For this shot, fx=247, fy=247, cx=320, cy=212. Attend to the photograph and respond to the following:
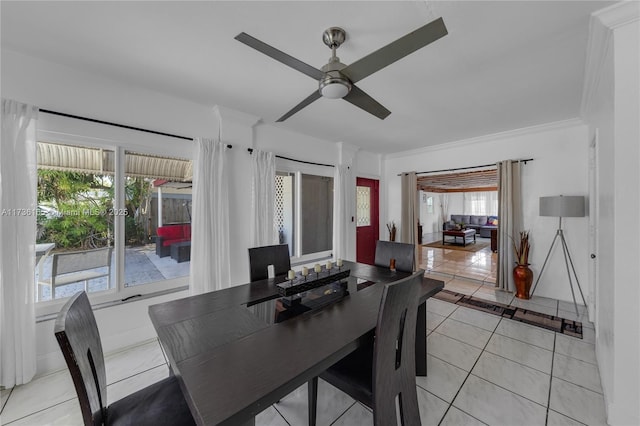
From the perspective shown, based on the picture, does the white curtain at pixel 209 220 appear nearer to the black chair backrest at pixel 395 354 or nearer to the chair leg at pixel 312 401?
the chair leg at pixel 312 401

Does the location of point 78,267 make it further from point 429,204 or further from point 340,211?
point 429,204

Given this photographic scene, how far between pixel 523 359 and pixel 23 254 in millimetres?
4244

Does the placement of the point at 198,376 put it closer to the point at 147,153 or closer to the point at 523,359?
the point at 147,153

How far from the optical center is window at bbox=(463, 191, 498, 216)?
10703mm

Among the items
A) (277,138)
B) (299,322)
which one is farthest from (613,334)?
(277,138)

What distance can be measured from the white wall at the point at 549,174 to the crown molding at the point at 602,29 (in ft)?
4.93

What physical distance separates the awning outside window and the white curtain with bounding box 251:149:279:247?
0.77m

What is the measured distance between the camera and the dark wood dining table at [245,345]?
2.79ft

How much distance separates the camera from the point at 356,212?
494 cm

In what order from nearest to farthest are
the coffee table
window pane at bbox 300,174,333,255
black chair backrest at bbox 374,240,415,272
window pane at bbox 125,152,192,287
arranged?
black chair backrest at bbox 374,240,415,272 < window pane at bbox 125,152,192,287 < window pane at bbox 300,174,333,255 < the coffee table

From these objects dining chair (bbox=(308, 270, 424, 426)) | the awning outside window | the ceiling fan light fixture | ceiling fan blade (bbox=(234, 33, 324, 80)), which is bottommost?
dining chair (bbox=(308, 270, 424, 426))

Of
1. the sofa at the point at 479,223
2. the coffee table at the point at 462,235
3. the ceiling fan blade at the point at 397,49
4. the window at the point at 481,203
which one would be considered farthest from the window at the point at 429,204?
the ceiling fan blade at the point at 397,49

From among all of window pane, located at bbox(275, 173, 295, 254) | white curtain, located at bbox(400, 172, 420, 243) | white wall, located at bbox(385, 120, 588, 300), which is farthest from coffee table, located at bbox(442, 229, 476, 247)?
window pane, located at bbox(275, 173, 295, 254)

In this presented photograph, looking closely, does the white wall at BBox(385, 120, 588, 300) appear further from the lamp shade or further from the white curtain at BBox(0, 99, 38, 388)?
the white curtain at BBox(0, 99, 38, 388)
